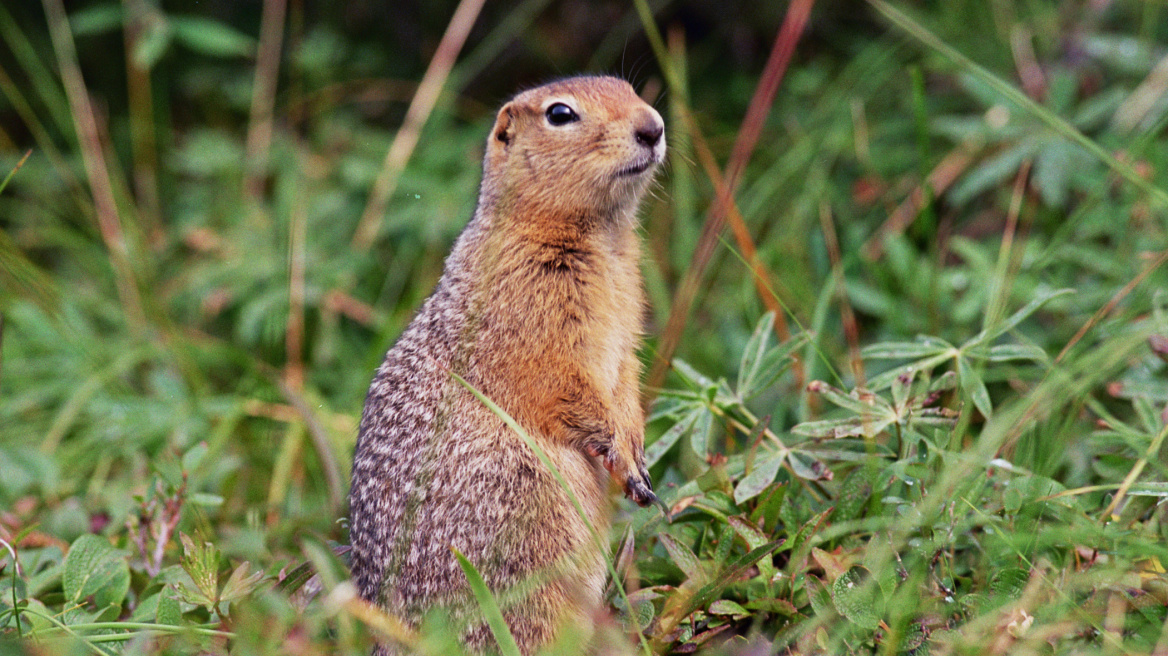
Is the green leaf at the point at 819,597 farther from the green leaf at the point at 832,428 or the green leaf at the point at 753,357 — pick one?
the green leaf at the point at 753,357

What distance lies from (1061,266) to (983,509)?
1.50 metres

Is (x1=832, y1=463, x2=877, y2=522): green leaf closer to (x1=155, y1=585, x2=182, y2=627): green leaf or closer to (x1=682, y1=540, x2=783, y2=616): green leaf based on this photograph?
(x1=682, y1=540, x2=783, y2=616): green leaf

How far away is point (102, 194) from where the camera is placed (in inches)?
184

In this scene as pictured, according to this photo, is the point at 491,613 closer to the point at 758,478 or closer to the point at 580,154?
the point at 758,478

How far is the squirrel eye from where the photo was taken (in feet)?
8.95

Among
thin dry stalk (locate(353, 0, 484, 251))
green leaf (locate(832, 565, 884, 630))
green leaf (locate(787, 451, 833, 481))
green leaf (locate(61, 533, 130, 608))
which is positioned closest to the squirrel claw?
green leaf (locate(787, 451, 833, 481))

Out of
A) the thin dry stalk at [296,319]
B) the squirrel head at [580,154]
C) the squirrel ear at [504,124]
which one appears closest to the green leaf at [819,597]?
the squirrel head at [580,154]

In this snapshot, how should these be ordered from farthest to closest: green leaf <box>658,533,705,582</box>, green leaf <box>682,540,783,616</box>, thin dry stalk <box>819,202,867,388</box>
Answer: thin dry stalk <box>819,202,867,388</box> < green leaf <box>658,533,705,582</box> < green leaf <box>682,540,783,616</box>

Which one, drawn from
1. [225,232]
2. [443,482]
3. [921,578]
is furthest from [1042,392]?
[225,232]

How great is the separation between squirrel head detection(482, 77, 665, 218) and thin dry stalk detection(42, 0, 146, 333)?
2382 mm

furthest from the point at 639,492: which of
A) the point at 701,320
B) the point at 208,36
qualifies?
the point at 208,36

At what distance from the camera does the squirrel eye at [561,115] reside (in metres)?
2.73

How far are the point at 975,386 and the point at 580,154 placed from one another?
117cm

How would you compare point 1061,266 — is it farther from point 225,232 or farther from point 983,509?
point 225,232
